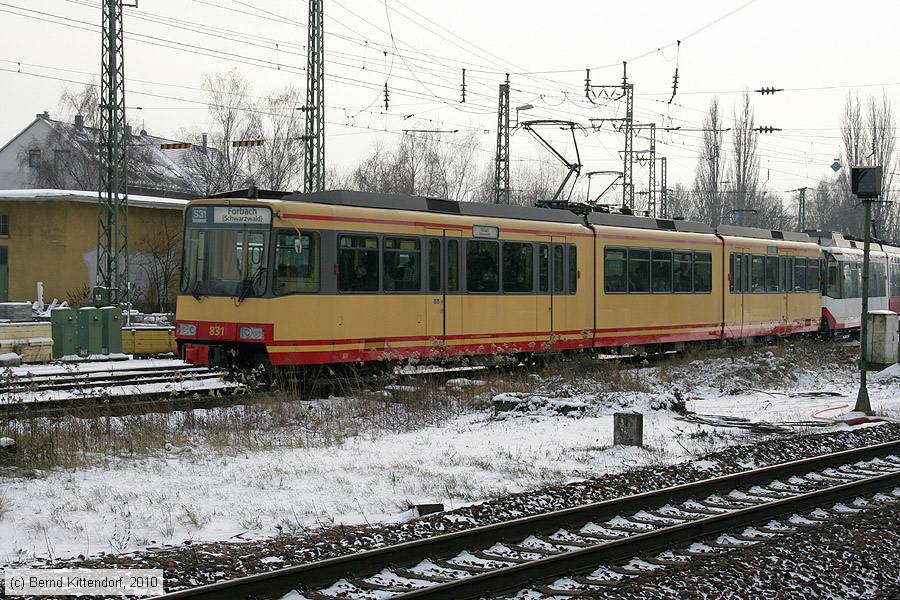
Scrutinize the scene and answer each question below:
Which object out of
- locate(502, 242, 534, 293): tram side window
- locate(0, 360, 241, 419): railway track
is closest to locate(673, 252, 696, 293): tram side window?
locate(502, 242, 534, 293): tram side window

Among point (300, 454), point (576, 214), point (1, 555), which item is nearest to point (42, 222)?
point (576, 214)

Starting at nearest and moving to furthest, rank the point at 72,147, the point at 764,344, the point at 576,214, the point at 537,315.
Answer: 1. the point at 537,315
2. the point at 576,214
3. the point at 764,344
4. the point at 72,147

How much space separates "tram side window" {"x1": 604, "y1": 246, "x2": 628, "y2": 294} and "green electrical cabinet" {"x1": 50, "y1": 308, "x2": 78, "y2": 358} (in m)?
11.7

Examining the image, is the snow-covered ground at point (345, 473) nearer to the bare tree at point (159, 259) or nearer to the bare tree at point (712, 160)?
the bare tree at point (159, 259)

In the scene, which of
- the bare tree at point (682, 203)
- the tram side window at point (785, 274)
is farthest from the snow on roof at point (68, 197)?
the bare tree at point (682, 203)

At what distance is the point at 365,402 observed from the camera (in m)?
14.2

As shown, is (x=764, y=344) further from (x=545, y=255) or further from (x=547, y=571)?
(x=547, y=571)

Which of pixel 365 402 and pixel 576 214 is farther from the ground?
pixel 576 214

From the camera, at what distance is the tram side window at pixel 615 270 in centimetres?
2089

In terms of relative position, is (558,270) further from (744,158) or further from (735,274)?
(744,158)

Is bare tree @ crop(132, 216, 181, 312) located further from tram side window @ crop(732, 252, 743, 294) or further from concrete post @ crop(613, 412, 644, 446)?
concrete post @ crop(613, 412, 644, 446)

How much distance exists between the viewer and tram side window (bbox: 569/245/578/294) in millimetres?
19828

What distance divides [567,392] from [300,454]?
582 cm

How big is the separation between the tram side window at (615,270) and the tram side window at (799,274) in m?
9.12
